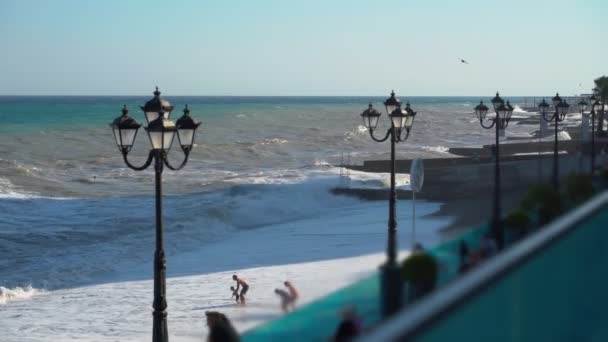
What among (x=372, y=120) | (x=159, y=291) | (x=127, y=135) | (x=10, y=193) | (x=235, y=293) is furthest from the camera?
(x=10, y=193)

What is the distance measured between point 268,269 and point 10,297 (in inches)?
199

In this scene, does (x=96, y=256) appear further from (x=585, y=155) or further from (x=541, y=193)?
(x=541, y=193)

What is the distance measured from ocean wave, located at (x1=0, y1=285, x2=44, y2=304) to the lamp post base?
14.4m

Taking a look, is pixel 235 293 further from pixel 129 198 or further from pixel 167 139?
pixel 129 198

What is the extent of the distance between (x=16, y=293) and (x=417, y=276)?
583 inches

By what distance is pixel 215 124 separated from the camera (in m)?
92.3

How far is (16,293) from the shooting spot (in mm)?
15719

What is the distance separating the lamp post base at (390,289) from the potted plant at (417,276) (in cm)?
2

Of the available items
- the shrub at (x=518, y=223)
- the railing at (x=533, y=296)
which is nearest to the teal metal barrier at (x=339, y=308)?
the railing at (x=533, y=296)

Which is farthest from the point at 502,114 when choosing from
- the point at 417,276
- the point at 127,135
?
the point at 417,276

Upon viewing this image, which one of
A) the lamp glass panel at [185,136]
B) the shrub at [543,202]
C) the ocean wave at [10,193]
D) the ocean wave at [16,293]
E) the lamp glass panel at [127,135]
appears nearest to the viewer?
the shrub at [543,202]

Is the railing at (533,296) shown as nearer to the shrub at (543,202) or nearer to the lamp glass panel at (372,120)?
the shrub at (543,202)

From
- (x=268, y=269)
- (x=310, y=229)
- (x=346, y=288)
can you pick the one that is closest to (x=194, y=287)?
(x=268, y=269)

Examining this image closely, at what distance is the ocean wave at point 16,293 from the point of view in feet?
50.7
